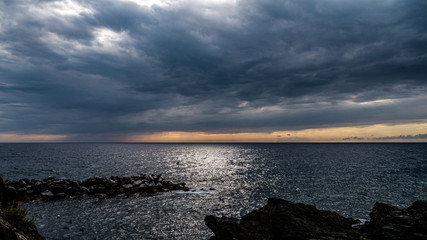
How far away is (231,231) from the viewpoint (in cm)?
1180

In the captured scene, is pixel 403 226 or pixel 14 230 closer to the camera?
pixel 14 230

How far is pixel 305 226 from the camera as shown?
11453 millimetres

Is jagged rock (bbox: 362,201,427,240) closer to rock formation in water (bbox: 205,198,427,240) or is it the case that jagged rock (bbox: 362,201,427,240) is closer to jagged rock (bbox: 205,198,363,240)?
rock formation in water (bbox: 205,198,427,240)

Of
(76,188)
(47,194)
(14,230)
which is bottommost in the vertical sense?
(47,194)

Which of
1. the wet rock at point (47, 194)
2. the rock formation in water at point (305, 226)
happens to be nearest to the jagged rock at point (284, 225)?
the rock formation in water at point (305, 226)

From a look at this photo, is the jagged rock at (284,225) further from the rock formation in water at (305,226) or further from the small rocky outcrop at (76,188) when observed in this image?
the small rocky outcrop at (76,188)

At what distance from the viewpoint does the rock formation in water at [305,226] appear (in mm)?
10898

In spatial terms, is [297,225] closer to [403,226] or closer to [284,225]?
[284,225]

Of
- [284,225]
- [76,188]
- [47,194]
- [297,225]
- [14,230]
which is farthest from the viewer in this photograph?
[76,188]

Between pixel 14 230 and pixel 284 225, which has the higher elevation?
pixel 14 230

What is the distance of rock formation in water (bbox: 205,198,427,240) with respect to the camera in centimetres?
1090

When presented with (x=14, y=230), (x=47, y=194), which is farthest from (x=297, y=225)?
(x=47, y=194)

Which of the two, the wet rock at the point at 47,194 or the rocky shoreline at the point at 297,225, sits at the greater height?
the rocky shoreline at the point at 297,225

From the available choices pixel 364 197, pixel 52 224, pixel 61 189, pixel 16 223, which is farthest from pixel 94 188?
pixel 364 197
